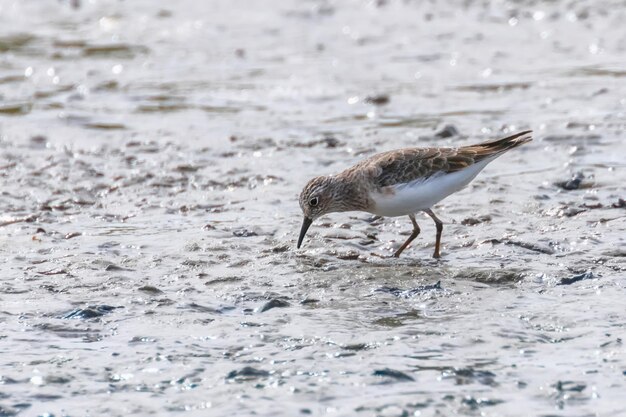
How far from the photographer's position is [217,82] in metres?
17.2

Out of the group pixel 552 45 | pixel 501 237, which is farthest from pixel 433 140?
pixel 552 45

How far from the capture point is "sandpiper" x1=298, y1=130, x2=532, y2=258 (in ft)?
32.2

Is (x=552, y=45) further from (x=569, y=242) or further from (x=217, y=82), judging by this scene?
(x=569, y=242)

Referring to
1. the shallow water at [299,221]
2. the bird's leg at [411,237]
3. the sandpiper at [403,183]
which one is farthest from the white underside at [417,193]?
the shallow water at [299,221]

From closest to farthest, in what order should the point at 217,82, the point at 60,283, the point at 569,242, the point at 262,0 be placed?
the point at 60,283
the point at 569,242
the point at 217,82
the point at 262,0

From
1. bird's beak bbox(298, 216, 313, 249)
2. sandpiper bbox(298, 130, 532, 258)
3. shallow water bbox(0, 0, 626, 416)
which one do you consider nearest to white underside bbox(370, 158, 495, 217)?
sandpiper bbox(298, 130, 532, 258)

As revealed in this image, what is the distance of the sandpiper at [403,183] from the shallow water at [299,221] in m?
0.37

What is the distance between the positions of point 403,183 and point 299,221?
1.55m

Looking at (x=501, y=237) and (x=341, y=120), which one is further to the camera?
(x=341, y=120)

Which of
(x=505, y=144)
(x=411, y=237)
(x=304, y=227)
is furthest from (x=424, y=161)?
(x=304, y=227)

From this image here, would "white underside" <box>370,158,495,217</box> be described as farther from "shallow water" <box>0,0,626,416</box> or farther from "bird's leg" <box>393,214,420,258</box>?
"shallow water" <box>0,0,626,416</box>

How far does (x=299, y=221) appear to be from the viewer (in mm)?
11008

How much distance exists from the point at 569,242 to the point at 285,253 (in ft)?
7.92

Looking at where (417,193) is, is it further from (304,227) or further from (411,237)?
(304,227)
